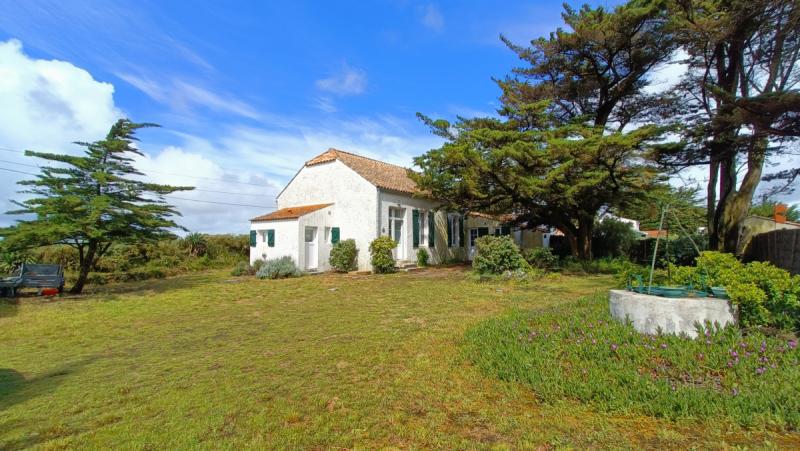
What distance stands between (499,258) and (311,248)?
8.15 metres

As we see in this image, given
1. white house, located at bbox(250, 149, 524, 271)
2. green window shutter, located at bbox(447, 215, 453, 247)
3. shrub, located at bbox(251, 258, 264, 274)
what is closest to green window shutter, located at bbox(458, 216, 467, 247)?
green window shutter, located at bbox(447, 215, 453, 247)

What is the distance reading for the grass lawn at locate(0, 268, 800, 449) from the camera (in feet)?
10.0

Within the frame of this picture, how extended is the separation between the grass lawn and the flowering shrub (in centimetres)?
16

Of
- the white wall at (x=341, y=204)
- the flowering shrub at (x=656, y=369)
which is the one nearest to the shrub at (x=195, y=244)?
the white wall at (x=341, y=204)

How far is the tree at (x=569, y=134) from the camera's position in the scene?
12.9 meters

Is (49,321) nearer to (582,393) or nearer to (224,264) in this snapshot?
(582,393)

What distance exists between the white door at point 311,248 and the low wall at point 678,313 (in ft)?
44.7

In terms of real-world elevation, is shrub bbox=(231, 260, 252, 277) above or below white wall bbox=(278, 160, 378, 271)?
below

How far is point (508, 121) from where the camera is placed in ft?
48.5

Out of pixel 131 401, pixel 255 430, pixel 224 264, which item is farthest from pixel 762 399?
pixel 224 264

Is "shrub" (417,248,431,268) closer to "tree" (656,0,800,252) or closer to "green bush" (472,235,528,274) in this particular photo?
"green bush" (472,235,528,274)

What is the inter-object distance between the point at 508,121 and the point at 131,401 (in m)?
14.1

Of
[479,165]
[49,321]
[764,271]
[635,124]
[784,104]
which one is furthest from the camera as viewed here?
[635,124]

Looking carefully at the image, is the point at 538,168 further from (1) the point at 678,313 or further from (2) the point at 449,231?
(1) the point at 678,313
